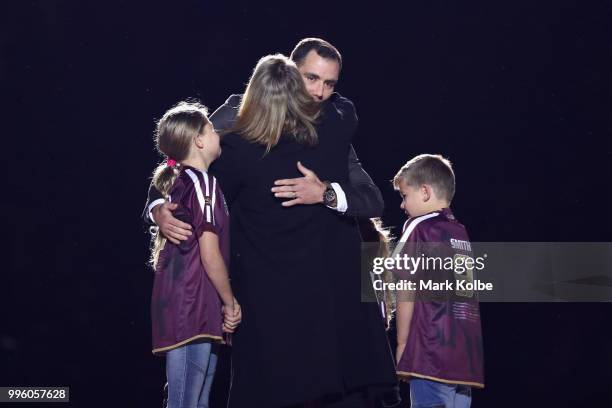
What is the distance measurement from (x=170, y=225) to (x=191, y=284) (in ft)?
0.52

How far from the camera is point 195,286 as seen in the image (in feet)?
7.36

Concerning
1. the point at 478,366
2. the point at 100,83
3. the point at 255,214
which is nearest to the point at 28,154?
the point at 100,83

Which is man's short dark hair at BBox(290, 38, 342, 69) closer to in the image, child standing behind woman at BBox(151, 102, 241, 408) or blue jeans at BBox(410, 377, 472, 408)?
child standing behind woman at BBox(151, 102, 241, 408)

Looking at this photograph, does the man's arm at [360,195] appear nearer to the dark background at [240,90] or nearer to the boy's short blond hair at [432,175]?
the boy's short blond hair at [432,175]

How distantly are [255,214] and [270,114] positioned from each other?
254 millimetres

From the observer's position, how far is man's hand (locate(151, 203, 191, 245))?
7.32ft

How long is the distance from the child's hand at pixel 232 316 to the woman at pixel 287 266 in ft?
0.07

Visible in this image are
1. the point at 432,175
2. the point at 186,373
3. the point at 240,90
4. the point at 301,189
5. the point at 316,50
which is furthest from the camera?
the point at 240,90

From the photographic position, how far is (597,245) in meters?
4.00

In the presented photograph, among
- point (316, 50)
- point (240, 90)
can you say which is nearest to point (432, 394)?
point (316, 50)

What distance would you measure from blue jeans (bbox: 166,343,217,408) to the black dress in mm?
87

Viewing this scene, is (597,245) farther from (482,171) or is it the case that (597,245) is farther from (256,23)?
(256,23)

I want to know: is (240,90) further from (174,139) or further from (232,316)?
(232,316)

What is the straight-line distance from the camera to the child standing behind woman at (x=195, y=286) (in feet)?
7.22
